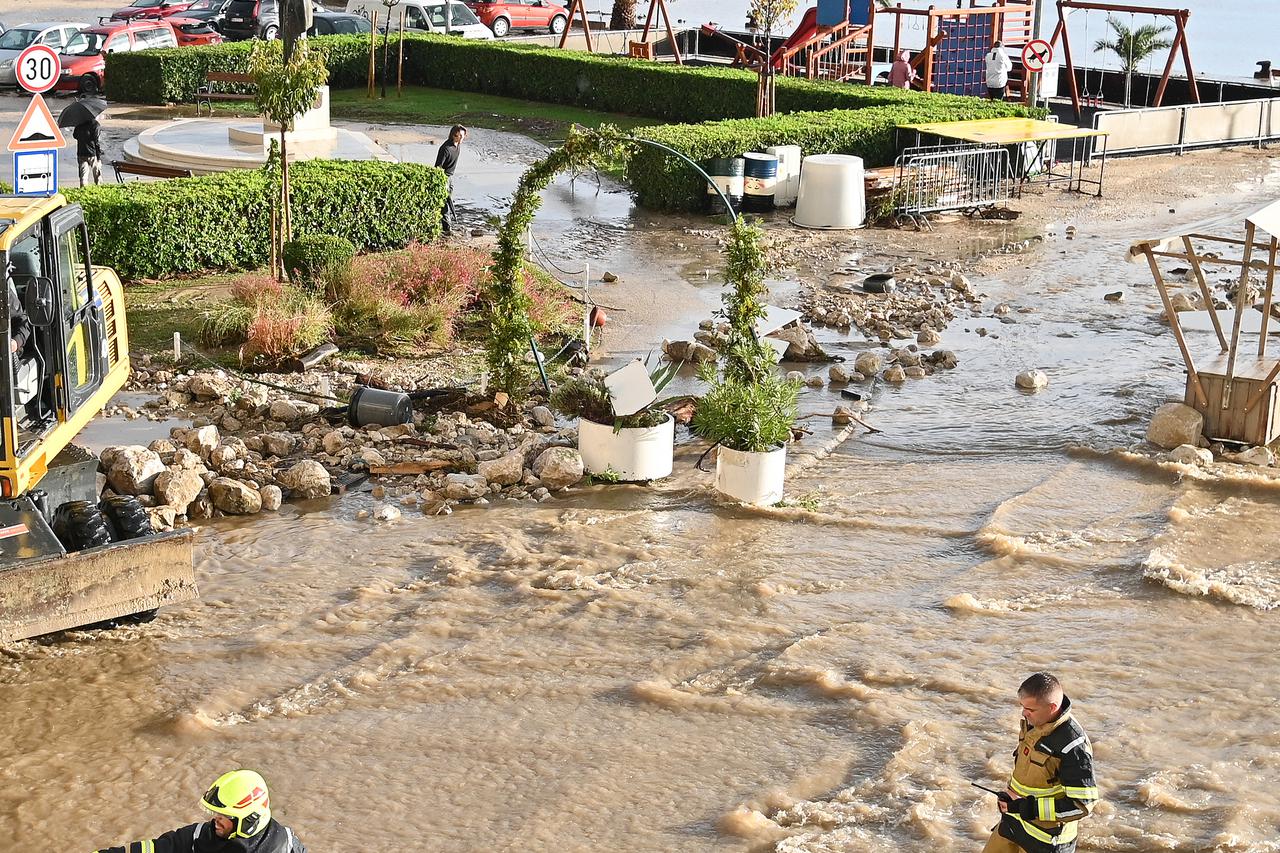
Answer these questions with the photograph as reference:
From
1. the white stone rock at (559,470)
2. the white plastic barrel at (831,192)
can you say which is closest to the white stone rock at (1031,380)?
the white stone rock at (559,470)

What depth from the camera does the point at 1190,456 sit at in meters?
12.5

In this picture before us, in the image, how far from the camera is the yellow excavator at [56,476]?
27.3 ft

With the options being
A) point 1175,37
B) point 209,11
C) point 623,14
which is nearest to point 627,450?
point 1175,37

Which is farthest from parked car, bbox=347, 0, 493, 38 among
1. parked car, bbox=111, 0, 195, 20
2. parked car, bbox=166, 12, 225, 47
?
parked car, bbox=111, 0, 195, 20

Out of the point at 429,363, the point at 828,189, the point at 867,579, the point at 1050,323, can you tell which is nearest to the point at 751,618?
the point at 867,579

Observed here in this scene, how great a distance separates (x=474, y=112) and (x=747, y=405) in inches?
855

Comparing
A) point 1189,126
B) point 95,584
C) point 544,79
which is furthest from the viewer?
point 544,79

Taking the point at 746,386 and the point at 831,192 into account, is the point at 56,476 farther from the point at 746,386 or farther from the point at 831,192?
the point at 831,192

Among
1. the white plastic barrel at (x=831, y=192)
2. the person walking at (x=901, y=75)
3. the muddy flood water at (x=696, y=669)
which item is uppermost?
the person walking at (x=901, y=75)

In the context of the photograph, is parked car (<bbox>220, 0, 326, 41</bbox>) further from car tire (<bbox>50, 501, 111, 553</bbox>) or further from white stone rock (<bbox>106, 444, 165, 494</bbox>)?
car tire (<bbox>50, 501, 111, 553</bbox>)

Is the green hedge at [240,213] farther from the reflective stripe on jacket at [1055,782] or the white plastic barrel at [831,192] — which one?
the reflective stripe on jacket at [1055,782]

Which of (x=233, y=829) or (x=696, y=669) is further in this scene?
(x=696, y=669)

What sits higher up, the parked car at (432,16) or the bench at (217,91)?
the parked car at (432,16)

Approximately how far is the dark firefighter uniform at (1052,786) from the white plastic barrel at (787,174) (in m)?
16.7
